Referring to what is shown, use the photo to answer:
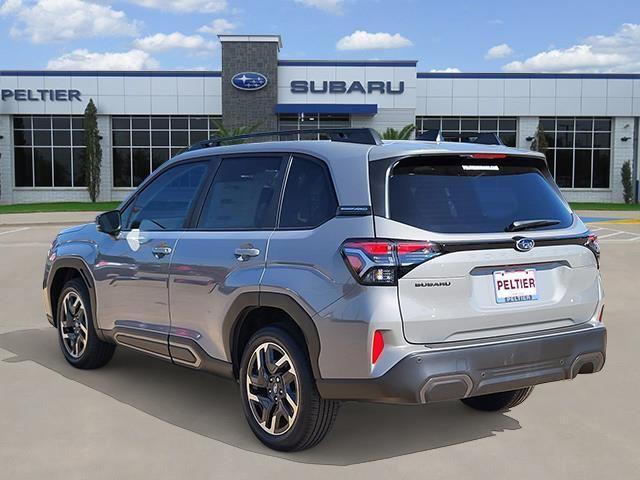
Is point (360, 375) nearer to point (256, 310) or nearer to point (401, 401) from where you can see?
point (401, 401)

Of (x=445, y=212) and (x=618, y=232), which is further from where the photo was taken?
(x=618, y=232)

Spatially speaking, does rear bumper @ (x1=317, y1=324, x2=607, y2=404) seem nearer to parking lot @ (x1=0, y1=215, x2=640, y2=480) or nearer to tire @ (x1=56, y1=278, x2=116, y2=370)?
parking lot @ (x1=0, y1=215, x2=640, y2=480)

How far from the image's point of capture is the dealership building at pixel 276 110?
41.0 m

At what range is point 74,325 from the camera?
254 inches

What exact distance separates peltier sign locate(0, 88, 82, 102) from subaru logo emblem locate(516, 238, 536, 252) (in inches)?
1659

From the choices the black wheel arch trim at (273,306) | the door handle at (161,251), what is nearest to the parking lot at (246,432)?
the black wheel arch trim at (273,306)

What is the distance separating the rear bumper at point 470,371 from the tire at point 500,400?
81cm

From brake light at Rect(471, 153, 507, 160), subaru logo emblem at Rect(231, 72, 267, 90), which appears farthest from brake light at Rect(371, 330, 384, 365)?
subaru logo emblem at Rect(231, 72, 267, 90)

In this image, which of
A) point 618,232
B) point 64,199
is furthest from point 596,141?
point 64,199

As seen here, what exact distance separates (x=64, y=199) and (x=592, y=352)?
141 ft

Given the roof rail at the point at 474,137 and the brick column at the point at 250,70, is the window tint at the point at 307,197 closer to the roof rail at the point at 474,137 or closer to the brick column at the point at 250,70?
the roof rail at the point at 474,137

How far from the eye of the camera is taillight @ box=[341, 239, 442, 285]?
3.87m

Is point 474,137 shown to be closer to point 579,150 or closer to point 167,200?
point 167,200

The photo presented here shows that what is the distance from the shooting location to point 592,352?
178 inches
